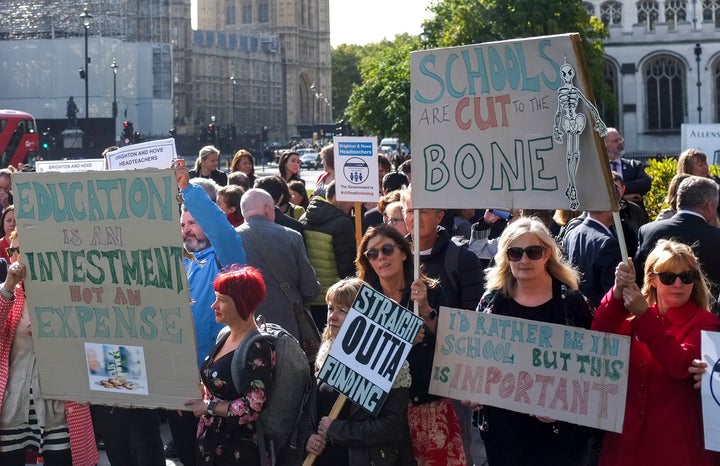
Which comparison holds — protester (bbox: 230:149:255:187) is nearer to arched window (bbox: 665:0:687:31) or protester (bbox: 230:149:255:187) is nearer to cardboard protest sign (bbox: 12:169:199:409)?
cardboard protest sign (bbox: 12:169:199:409)

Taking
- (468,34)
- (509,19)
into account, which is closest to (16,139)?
(468,34)

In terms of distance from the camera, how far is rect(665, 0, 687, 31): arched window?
181 ft

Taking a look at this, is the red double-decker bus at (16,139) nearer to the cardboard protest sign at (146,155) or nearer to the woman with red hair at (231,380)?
the cardboard protest sign at (146,155)

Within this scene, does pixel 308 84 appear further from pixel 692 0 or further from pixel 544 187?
pixel 544 187

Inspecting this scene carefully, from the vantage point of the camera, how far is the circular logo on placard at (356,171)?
8.98 m

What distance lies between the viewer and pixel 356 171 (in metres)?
9.02

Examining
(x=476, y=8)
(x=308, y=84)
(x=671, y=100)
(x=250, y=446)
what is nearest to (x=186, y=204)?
(x=250, y=446)

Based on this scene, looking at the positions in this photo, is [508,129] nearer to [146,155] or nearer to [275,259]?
[275,259]

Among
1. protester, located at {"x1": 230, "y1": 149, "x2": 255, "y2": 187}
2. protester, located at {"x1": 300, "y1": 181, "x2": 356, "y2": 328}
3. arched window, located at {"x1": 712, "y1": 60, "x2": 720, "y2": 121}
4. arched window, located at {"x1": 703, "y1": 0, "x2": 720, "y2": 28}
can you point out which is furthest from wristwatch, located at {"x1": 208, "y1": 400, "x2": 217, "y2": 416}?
arched window, located at {"x1": 703, "y1": 0, "x2": 720, "y2": 28}

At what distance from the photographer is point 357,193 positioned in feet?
29.0

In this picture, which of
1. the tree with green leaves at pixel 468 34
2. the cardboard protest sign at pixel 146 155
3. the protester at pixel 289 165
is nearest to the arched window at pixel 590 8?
the tree with green leaves at pixel 468 34

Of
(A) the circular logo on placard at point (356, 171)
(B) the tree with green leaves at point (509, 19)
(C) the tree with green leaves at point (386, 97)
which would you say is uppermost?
(B) the tree with green leaves at point (509, 19)

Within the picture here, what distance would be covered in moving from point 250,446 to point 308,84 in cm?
11288

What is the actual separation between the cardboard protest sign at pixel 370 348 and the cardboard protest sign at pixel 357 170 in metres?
3.93
